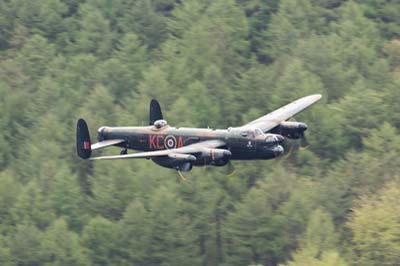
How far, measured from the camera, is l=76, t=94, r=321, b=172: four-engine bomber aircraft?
205 ft

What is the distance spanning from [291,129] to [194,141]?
24.8ft

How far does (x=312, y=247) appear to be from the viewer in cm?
9969

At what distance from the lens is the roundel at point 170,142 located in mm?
66938

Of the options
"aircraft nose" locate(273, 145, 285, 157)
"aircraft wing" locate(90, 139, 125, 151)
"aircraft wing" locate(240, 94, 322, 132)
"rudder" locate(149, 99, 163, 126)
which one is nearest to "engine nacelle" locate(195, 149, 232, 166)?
"aircraft nose" locate(273, 145, 285, 157)

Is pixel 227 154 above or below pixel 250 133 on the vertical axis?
below

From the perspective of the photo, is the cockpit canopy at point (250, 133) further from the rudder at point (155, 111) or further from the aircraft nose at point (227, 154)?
the rudder at point (155, 111)

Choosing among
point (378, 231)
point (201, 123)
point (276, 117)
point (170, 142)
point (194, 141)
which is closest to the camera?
point (194, 141)

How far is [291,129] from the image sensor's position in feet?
231

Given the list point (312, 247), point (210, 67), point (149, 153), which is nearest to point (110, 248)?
point (312, 247)

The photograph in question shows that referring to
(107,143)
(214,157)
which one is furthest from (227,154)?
(107,143)

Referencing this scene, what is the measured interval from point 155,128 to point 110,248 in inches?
1638

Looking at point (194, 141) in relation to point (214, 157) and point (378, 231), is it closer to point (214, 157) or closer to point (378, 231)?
point (214, 157)

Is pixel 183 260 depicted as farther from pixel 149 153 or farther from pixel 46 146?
pixel 149 153

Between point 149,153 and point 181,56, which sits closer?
point 149,153
